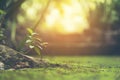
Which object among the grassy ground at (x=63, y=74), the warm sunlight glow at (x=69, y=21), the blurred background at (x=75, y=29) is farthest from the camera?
the warm sunlight glow at (x=69, y=21)

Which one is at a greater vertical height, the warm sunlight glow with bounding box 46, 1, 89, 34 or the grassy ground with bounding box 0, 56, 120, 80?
the warm sunlight glow with bounding box 46, 1, 89, 34

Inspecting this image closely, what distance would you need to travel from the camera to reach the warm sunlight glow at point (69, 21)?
45.7 ft

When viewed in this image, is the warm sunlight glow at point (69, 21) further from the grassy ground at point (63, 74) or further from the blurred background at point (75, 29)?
the grassy ground at point (63, 74)

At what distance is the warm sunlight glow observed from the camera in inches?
549

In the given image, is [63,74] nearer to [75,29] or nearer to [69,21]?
[75,29]

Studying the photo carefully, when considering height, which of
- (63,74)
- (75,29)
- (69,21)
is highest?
(69,21)

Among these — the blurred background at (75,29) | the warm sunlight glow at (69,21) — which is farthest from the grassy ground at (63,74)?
the warm sunlight glow at (69,21)

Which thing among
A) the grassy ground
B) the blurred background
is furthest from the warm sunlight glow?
the grassy ground

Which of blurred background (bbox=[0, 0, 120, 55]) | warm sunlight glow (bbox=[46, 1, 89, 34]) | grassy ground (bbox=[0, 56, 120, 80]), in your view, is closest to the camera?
grassy ground (bbox=[0, 56, 120, 80])

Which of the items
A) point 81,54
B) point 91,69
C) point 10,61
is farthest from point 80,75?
point 81,54

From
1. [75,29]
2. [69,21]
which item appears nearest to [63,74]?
[75,29]

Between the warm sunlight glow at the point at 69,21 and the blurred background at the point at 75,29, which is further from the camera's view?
the warm sunlight glow at the point at 69,21

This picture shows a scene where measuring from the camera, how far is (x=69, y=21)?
1458cm

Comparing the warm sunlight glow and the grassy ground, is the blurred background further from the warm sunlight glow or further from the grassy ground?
the grassy ground
